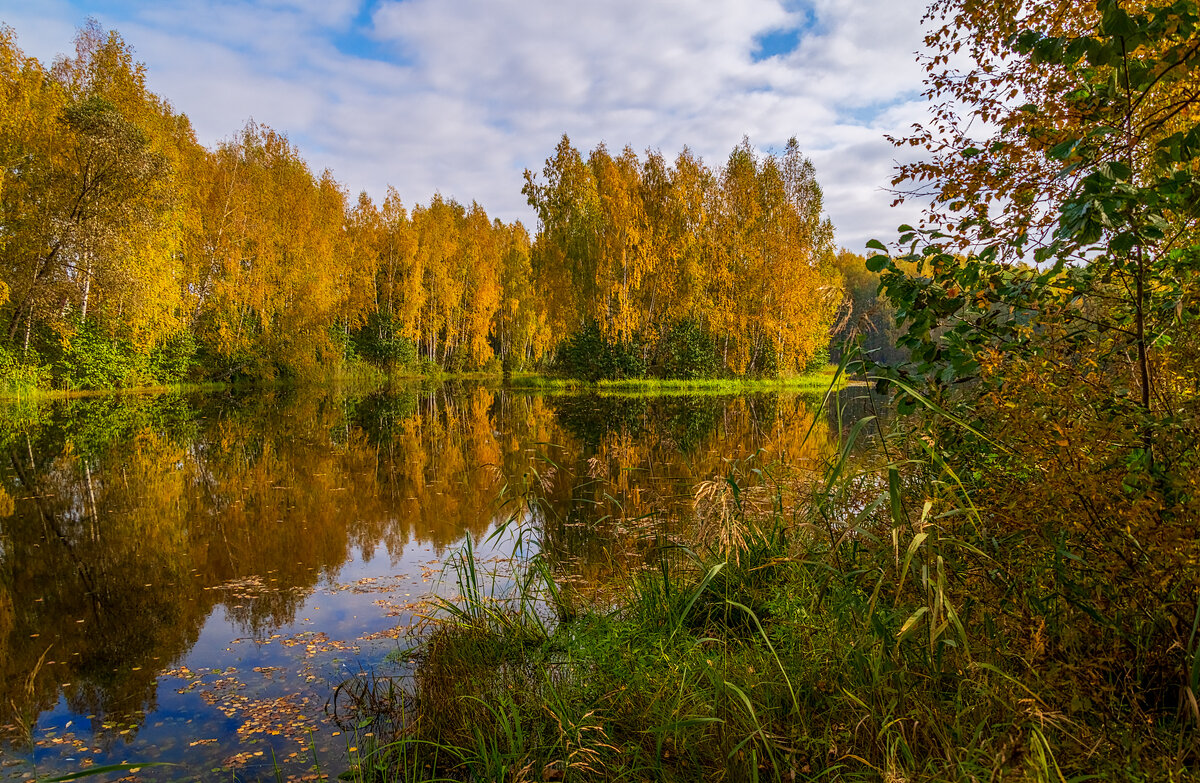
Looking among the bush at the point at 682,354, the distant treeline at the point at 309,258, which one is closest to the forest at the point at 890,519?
the distant treeline at the point at 309,258

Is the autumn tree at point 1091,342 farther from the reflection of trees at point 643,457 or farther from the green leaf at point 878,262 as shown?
the reflection of trees at point 643,457

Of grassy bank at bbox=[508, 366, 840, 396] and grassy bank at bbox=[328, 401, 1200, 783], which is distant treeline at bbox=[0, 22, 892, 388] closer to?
grassy bank at bbox=[508, 366, 840, 396]

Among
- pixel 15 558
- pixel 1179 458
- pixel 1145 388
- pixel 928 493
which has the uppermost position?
pixel 1145 388

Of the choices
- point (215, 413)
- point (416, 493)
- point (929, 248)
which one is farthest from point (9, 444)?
point (929, 248)

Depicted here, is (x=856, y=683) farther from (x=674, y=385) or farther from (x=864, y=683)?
(x=674, y=385)

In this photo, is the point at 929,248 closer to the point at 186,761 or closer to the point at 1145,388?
the point at 1145,388

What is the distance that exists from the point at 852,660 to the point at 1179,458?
1326mm

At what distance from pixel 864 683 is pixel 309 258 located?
3246cm

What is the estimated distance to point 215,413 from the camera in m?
18.6

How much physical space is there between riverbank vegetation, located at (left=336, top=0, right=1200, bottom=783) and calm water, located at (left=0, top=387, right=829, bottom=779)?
1.11 metres

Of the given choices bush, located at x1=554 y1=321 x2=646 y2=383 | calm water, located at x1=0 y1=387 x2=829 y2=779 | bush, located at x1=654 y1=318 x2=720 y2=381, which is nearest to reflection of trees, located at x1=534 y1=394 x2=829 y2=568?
calm water, located at x1=0 y1=387 x2=829 y2=779

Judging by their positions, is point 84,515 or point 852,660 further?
point 84,515

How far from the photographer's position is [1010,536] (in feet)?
7.66

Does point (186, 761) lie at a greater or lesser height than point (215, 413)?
lesser
